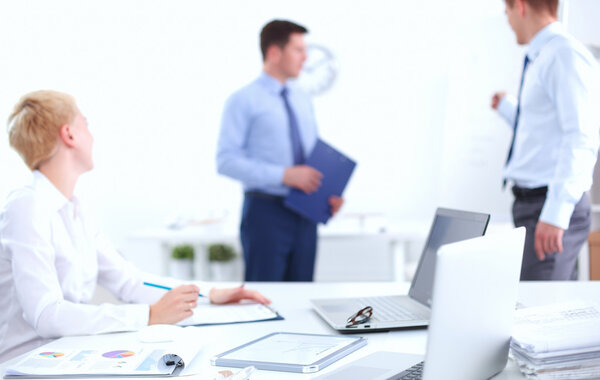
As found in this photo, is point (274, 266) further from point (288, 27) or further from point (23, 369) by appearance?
point (23, 369)

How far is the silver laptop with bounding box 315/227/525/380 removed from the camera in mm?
742

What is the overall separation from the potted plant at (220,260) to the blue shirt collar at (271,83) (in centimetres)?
180

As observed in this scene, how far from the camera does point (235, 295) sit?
156cm

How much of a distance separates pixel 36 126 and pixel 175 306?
0.60m

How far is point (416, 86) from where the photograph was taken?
450 centimetres

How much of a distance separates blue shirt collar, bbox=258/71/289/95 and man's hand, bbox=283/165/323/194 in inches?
17.7

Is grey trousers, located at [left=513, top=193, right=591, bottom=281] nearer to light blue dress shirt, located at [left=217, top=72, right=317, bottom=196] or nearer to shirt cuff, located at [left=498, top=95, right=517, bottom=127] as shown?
shirt cuff, located at [left=498, top=95, right=517, bottom=127]

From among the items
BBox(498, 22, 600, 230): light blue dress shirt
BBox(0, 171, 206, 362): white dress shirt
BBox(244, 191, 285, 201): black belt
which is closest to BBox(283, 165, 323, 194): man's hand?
BBox(244, 191, 285, 201): black belt

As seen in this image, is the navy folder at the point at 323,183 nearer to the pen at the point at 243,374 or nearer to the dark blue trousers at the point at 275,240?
the dark blue trousers at the point at 275,240

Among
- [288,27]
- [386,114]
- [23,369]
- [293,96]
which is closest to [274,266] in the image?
[293,96]

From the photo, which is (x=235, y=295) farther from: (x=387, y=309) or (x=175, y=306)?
(x=387, y=309)

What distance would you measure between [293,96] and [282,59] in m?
0.19

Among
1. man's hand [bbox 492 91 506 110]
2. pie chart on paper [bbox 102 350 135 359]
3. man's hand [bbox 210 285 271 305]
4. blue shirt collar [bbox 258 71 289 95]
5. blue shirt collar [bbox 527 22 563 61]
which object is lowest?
man's hand [bbox 210 285 271 305]

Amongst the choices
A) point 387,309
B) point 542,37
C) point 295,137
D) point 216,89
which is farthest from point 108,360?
point 216,89
